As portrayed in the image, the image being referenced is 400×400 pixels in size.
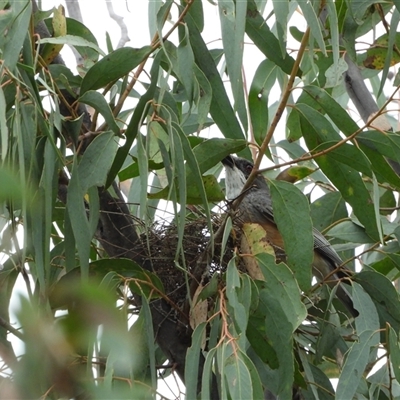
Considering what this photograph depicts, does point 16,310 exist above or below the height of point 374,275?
above

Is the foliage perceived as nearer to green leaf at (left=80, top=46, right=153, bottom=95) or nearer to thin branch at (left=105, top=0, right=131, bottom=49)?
green leaf at (left=80, top=46, right=153, bottom=95)

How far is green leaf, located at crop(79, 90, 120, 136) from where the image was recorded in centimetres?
224

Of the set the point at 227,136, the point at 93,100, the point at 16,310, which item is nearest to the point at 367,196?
the point at 227,136

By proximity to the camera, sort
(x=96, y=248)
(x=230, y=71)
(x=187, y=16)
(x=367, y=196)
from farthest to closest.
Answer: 1. (x=96, y=248)
2. (x=367, y=196)
3. (x=187, y=16)
4. (x=230, y=71)

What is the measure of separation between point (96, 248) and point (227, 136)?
821 millimetres

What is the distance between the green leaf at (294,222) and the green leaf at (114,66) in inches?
22.0

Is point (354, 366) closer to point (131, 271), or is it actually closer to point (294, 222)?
point (294, 222)

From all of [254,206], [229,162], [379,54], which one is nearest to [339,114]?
[379,54]

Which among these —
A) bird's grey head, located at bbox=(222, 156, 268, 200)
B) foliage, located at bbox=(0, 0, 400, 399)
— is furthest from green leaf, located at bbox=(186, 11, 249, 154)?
bird's grey head, located at bbox=(222, 156, 268, 200)

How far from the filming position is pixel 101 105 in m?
2.25

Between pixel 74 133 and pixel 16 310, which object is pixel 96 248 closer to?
pixel 74 133

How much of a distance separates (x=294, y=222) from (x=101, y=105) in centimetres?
67

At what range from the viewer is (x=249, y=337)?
2.50 m

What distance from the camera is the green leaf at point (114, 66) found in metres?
2.34
